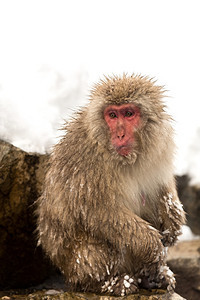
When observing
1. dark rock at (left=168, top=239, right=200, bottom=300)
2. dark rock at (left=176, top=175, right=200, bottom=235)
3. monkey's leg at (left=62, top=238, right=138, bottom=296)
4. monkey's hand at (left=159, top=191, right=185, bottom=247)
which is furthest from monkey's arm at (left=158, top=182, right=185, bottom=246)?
dark rock at (left=176, top=175, right=200, bottom=235)

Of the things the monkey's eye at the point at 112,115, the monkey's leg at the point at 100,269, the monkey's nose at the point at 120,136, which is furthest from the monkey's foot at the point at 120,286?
the monkey's eye at the point at 112,115

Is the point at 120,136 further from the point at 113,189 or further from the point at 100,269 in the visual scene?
the point at 100,269

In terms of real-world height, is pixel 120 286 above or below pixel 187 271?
below

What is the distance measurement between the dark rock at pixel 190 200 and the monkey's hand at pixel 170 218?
1.93m

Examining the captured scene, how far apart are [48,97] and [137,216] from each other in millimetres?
2122

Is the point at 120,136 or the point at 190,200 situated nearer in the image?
the point at 120,136

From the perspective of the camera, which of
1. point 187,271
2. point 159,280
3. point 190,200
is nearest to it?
point 159,280

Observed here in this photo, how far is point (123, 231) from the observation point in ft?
11.6

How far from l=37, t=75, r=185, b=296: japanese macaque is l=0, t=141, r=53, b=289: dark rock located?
0.57m

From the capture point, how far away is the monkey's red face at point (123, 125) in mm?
3361

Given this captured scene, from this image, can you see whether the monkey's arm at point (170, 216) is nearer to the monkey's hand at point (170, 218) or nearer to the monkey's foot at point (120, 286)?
the monkey's hand at point (170, 218)

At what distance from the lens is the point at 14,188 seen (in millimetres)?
4273

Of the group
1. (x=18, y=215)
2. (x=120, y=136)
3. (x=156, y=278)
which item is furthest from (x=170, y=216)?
(x=18, y=215)

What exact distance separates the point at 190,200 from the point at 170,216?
2041mm
